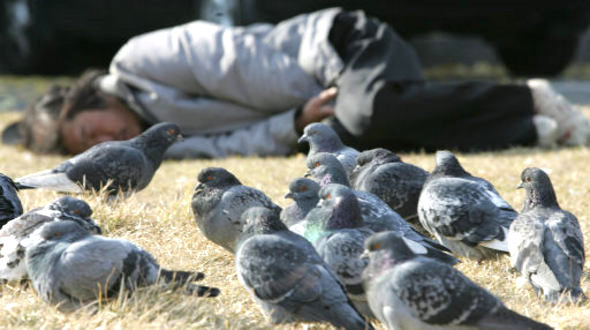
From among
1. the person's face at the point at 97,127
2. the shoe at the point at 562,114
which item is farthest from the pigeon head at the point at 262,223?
the shoe at the point at 562,114

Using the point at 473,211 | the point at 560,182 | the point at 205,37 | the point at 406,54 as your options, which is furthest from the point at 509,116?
the point at 473,211

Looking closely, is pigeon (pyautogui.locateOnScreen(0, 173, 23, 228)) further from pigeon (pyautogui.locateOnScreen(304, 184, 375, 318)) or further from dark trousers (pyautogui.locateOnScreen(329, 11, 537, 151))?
dark trousers (pyautogui.locateOnScreen(329, 11, 537, 151))

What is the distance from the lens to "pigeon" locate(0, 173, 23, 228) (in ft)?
10.3

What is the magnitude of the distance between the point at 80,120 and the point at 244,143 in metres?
1.33

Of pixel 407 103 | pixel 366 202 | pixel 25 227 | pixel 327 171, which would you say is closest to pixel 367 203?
pixel 366 202

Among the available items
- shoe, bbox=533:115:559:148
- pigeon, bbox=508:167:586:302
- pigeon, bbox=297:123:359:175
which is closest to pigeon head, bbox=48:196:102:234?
pigeon, bbox=297:123:359:175

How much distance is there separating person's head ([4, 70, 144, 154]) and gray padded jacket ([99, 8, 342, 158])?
0.35 ft

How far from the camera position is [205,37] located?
6133mm

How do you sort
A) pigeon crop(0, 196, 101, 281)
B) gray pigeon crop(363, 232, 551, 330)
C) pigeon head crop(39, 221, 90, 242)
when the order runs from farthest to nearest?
pigeon crop(0, 196, 101, 281) < pigeon head crop(39, 221, 90, 242) < gray pigeon crop(363, 232, 551, 330)

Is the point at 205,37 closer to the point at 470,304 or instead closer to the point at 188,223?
the point at 188,223

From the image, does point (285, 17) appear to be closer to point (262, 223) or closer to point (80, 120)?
point (80, 120)

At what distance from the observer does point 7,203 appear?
318 centimetres

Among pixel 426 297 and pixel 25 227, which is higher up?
pixel 426 297

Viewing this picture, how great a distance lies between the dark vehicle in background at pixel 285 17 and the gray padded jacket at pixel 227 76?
3.49 m
